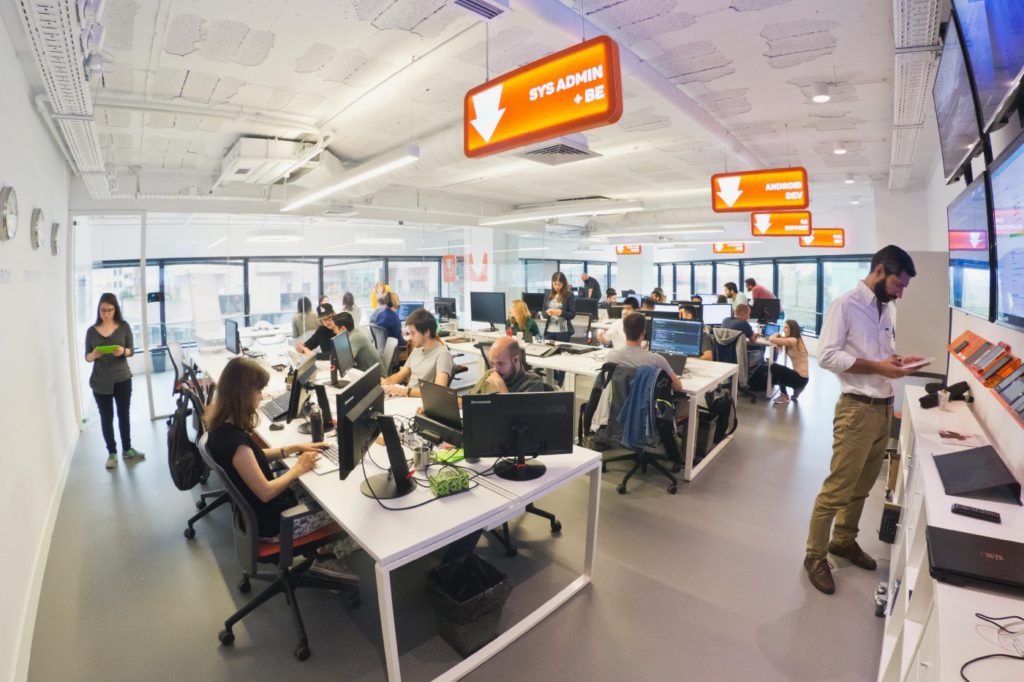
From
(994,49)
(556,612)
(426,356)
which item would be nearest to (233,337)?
(426,356)

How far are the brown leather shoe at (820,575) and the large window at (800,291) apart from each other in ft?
35.7

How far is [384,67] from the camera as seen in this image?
3.62m

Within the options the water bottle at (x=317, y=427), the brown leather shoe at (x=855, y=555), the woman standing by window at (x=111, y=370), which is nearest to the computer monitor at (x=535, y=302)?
the woman standing by window at (x=111, y=370)

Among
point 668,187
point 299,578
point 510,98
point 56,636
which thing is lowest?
point 56,636

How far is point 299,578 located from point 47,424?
2724 millimetres

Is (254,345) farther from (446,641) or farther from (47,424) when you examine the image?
(446,641)

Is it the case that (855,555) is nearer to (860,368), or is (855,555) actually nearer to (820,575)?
(820,575)

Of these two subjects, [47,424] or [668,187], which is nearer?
[47,424]

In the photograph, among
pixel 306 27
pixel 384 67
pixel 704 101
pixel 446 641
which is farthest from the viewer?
pixel 704 101

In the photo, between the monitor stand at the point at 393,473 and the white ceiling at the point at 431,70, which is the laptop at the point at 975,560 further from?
the white ceiling at the point at 431,70

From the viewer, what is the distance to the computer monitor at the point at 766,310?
8047mm

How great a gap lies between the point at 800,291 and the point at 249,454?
46.6 ft

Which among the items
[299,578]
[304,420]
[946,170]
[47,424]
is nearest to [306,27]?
[304,420]

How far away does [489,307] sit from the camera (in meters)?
7.32
